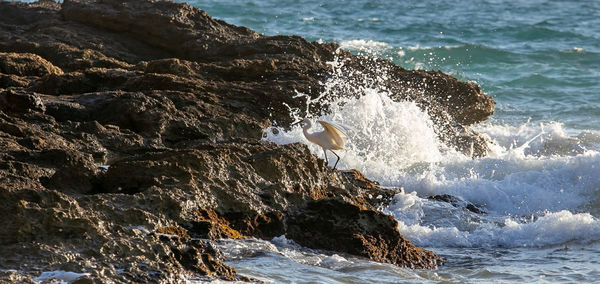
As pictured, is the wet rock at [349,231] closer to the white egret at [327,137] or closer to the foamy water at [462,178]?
the foamy water at [462,178]

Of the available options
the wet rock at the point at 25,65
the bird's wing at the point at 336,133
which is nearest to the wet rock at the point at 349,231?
the bird's wing at the point at 336,133

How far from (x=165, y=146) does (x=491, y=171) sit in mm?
3938

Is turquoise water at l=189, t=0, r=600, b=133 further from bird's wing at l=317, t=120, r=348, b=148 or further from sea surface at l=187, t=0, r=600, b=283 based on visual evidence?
bird's wing at l=317, t=120, r=348, b=148

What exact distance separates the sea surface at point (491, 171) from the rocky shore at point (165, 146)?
223mm

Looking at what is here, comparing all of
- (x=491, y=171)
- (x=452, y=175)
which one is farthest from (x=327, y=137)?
(x=491, y=171)

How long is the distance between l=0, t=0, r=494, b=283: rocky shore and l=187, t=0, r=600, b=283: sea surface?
223 mm

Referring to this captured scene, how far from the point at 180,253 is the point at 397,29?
17657 mm

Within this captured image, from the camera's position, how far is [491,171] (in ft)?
29.1

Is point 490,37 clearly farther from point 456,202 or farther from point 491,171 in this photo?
point 456,202

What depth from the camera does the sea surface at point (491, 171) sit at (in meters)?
5.11

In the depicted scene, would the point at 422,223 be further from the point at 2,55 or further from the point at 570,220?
the point at 2,55

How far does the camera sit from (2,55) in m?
7.90

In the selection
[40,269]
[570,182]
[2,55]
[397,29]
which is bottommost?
[40,269]

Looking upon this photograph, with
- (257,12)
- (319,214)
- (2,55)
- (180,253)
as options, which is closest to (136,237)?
(180,253)
